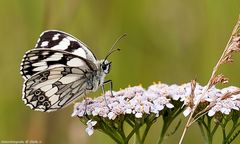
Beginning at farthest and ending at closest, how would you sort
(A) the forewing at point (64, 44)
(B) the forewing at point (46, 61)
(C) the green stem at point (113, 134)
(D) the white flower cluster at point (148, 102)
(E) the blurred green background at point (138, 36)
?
1. (E) the blurred green background at point (138, 36)
2. (A) the forewing at point (64, 44)
3. (B) the forewing at point (46, 61)
4. (C) the green stem at point (113, 134)
5. (D) the white flower cluster at point (148, 102)

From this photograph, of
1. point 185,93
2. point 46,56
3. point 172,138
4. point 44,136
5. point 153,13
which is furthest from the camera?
point 153,13

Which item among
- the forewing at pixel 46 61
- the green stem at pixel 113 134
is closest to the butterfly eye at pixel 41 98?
the forewing at pixel 46 61

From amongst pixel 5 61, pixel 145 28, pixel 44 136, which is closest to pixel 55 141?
pixel 44 136

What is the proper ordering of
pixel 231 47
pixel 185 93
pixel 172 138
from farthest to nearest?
1. pixel 172 138
2. pixel 185 93
3. pixel 231 47

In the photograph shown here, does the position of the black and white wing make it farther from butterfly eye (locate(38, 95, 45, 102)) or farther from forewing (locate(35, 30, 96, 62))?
forewing (locate(35, 30, 96, 62))

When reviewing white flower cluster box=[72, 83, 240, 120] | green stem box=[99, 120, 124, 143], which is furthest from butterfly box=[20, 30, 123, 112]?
green stem box=[99, 120, 124, 143]

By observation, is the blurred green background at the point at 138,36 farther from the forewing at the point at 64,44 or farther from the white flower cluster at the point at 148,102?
the white flower cluster at the point at 148,102

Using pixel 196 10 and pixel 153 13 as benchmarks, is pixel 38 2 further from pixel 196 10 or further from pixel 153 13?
pixel 196 10
